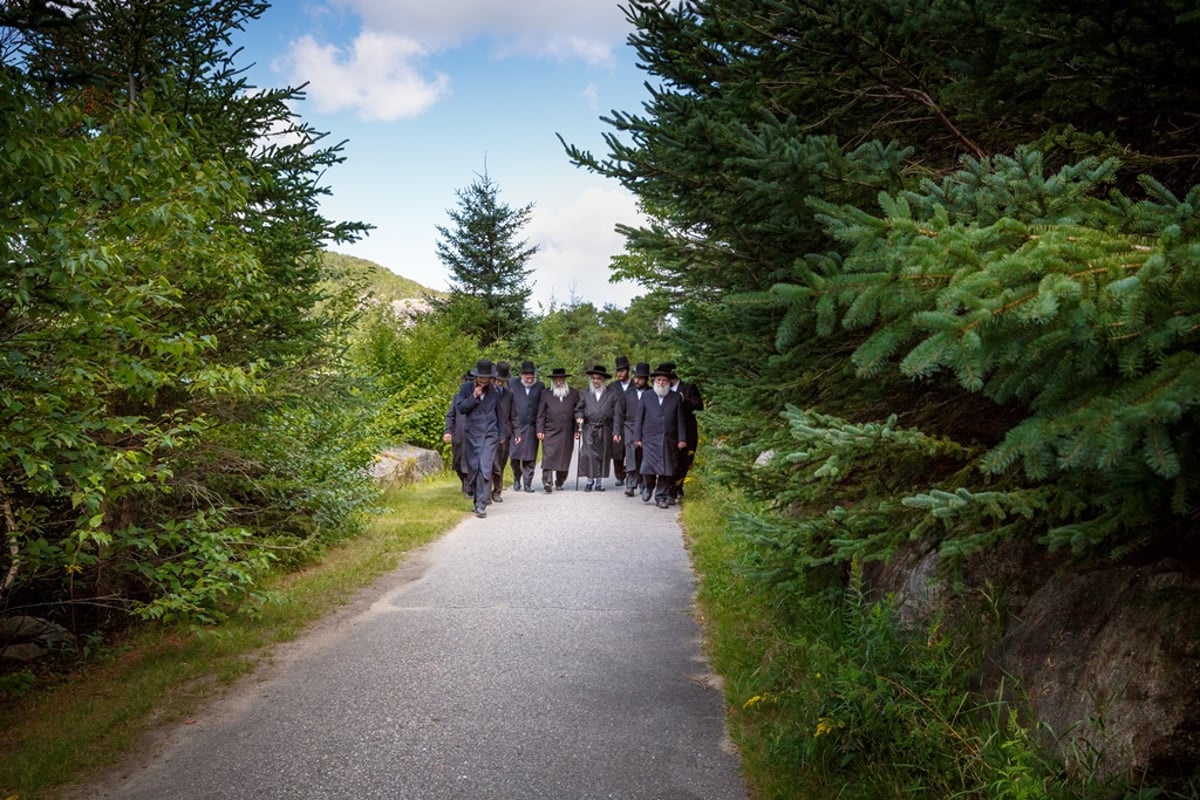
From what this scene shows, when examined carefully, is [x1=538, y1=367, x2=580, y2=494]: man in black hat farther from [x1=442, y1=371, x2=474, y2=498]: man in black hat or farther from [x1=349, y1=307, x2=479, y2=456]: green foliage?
[x1=349, y1=307, x2=479, y2=456]: green foliage

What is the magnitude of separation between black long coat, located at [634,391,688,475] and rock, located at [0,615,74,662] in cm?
814

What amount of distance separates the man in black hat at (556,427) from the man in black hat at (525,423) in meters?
0.18

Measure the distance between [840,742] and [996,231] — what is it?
2.43 m

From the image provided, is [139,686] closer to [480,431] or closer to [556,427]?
[480,431]

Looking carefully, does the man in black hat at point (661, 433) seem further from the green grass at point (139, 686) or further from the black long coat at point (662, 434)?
the green grass at point (139, 686)

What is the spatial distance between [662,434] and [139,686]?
26.9 ft

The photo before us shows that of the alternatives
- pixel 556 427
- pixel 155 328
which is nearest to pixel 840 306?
pixel 155 328

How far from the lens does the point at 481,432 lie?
36.4 feet

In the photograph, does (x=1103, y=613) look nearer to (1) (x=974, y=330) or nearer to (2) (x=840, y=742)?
(2) (x=840, y=742)

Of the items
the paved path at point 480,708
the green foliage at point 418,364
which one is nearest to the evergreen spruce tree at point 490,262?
the green foliage at point 418,364

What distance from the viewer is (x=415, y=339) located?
1688cm

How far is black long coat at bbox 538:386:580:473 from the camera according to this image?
1388 cm

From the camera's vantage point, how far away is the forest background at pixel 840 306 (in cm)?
217

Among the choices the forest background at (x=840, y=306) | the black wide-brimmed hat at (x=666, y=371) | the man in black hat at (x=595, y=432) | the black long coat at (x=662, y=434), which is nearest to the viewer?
the forest background at (x=840, y=306)
